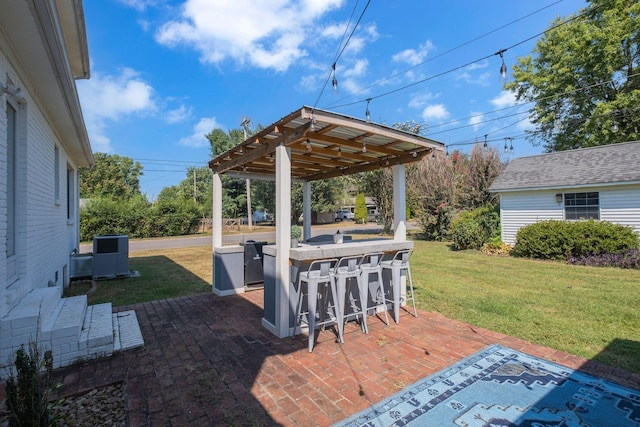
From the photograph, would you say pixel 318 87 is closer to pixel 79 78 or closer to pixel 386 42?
pixel 386 42

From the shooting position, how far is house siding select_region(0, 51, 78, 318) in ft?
9.46

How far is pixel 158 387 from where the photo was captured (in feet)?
8.86

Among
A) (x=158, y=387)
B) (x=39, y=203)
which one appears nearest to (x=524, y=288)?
(x=158, y=387)

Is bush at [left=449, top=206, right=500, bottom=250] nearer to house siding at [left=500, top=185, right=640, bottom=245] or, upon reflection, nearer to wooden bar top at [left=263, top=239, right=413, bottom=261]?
house siding at [left=500, top=185, right=640, bottom=245]

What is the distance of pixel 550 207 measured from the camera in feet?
36.3

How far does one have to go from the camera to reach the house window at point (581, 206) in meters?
10.1

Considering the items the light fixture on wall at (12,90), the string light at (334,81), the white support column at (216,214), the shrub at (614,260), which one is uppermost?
the string light at (334,81)

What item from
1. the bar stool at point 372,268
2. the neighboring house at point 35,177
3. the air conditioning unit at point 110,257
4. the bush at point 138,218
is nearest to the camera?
the neighboring house at point 35,177

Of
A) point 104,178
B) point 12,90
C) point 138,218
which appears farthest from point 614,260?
point 104,178

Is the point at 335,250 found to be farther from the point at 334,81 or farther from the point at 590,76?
the point at 590,76

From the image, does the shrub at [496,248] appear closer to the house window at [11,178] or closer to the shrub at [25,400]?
the shrub at [25,400]

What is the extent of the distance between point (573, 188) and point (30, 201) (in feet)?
45.4

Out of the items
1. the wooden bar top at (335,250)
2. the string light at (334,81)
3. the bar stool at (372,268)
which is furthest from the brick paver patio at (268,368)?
the string light at (334,81)

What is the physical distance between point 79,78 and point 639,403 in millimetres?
9784
